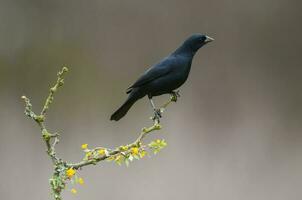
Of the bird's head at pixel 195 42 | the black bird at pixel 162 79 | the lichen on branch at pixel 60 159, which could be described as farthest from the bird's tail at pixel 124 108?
the lichen on branch at pixel 60 159

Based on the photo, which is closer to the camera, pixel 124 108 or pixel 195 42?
pixel 124 108

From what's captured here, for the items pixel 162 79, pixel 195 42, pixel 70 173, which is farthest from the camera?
pixel 195 42

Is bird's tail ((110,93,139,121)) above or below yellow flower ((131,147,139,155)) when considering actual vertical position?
above

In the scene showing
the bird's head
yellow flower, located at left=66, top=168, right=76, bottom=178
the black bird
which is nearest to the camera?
yellow flower, located at left=66, top=168, right=76, bottom=178

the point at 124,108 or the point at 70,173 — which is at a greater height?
the point at 124,108

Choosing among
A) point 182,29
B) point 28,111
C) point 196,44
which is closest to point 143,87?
point 196,44

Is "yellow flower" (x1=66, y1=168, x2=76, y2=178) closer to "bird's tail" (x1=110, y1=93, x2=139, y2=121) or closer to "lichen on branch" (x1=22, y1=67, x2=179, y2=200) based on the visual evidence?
"lichen on branch" (x1=22, y1=67, x2=179, y2=200)

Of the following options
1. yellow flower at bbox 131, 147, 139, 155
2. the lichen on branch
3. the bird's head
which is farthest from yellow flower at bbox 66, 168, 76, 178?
the bird's head

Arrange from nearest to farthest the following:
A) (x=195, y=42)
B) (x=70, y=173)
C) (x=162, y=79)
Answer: (x=70, y=173) → (x=162, y=79) → (x=195, y=42)

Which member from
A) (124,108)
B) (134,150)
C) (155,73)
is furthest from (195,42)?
(134,150)

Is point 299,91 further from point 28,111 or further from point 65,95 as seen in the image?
point 28,111

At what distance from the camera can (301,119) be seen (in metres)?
3.73

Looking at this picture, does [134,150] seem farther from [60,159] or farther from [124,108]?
[124,108]

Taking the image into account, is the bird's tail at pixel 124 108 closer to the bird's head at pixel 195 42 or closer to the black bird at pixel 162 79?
the black bird at pixel 162 79
